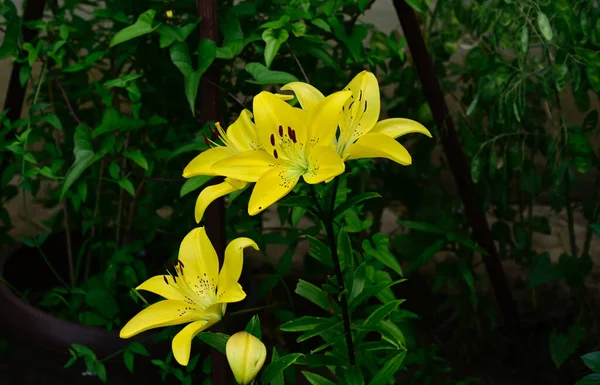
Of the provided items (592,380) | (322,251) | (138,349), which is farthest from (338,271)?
(138,349)

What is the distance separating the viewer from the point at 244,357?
646 mm

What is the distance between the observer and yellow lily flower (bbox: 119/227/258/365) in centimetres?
71

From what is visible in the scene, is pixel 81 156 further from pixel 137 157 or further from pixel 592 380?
pixel 592 380

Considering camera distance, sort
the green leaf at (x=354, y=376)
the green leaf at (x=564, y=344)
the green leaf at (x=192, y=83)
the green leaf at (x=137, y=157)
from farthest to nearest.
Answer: the green leaf at (x=564, y=344)
the green leaf at (x=137, y=157)
the green leaf at (x=192, y=83)
the green leaf at (x=354, y=376)

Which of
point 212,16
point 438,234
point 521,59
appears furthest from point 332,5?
point 438,234

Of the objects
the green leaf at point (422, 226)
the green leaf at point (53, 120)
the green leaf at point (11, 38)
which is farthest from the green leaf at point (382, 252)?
the green leaf at point (11, 38)

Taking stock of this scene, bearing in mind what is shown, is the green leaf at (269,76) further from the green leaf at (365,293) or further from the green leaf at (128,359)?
Answer: the green leaf at (128,359)

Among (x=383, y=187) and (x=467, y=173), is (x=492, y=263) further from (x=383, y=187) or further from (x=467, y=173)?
(x=383, y=187)

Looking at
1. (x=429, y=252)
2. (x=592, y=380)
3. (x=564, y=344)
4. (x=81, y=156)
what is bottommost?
(x=564, y=344)

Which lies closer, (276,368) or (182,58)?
(276,368)

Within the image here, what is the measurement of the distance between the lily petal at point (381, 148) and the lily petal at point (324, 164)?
0.08 feet

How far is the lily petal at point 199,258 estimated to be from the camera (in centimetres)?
77

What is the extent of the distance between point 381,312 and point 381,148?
0.24 m

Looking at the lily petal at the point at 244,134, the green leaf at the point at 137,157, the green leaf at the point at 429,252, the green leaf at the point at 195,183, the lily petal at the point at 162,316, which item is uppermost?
the lily petal at the point at 244,134
